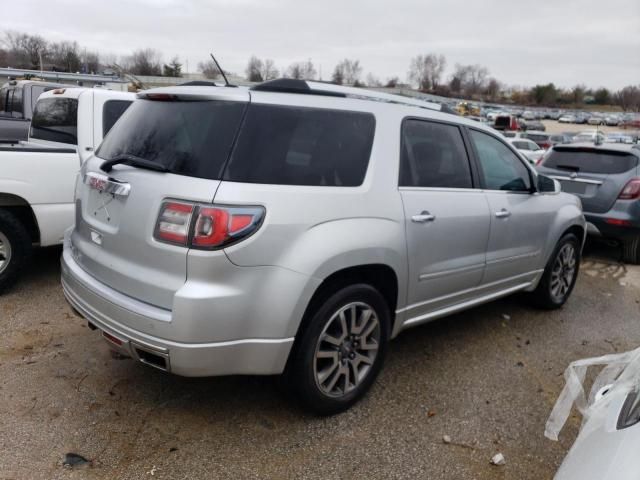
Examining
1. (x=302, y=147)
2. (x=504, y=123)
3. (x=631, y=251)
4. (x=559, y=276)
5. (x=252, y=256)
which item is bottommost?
(x=631, y=251)

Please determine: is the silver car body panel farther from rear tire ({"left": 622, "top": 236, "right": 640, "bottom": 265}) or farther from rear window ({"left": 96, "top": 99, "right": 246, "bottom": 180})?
rear tire ({"left": 622, "top": 236, "right": 640, "bottom": 265})

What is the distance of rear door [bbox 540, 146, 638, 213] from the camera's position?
666 cm

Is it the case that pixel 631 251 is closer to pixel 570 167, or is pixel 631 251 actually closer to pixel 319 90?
pixel 570 167

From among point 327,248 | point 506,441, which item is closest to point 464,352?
point 506,441

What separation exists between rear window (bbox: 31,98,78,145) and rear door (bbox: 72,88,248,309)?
2.76 m

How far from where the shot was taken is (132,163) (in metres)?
2.70

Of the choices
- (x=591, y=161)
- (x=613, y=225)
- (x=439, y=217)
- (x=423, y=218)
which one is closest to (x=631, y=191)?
(x=613, y=225)

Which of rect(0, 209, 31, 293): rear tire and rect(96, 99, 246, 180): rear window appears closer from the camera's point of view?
rect(96, 99, 246, 180): rear window

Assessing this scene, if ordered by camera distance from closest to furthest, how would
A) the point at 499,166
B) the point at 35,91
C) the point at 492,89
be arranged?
1. the point at 499,166
2. the point at 35,91
3. the point at 492,89

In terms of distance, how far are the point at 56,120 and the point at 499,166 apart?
4.57 m

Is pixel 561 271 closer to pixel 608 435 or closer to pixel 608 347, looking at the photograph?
pixel 608 347

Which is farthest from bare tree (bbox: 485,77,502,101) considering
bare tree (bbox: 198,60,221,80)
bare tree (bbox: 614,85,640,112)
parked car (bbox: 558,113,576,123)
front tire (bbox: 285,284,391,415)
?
front tire (bbox: 285,284,391,415)

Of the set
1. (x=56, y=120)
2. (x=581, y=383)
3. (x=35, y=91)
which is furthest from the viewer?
(x=35, y=91)

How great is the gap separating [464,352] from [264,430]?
1.82m
